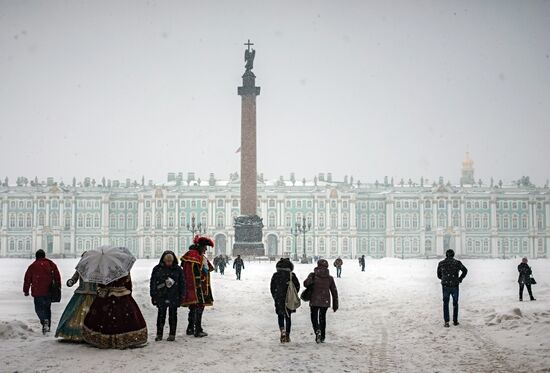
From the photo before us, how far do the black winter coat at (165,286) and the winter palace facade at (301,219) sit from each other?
70701 mm

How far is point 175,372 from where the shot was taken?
8297mm

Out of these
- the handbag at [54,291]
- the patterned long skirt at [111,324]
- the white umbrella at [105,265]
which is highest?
the white umbrella at [105,265]

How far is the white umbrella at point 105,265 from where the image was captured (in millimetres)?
9281

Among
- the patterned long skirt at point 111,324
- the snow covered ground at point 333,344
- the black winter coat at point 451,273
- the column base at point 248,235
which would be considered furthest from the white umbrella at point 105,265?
the column base at point 248,235

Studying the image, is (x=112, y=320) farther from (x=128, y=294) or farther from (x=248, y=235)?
(x=248, y=235)

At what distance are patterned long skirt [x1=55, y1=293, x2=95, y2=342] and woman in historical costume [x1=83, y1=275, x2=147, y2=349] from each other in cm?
31

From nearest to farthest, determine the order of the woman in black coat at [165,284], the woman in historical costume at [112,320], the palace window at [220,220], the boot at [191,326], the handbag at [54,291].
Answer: the woman in historical costume at [112,320] < the woman in black coat at [165,284] < the handbag at [54,291] < the boot at [191,326] < the palace window at [220,220]

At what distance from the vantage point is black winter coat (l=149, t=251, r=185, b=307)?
33.2ft

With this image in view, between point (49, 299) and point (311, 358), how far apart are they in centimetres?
408

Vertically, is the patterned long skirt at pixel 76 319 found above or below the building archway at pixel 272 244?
above

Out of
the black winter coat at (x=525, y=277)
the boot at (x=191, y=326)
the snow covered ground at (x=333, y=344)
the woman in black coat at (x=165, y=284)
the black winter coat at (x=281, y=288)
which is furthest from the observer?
the black winter coat at (x=525, y=277)

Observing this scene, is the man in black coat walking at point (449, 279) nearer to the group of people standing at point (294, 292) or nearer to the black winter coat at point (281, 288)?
the group of people standing at point (294, 292)

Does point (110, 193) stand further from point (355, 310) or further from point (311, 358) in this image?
point (311, 358)

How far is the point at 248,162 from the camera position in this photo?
148ft
